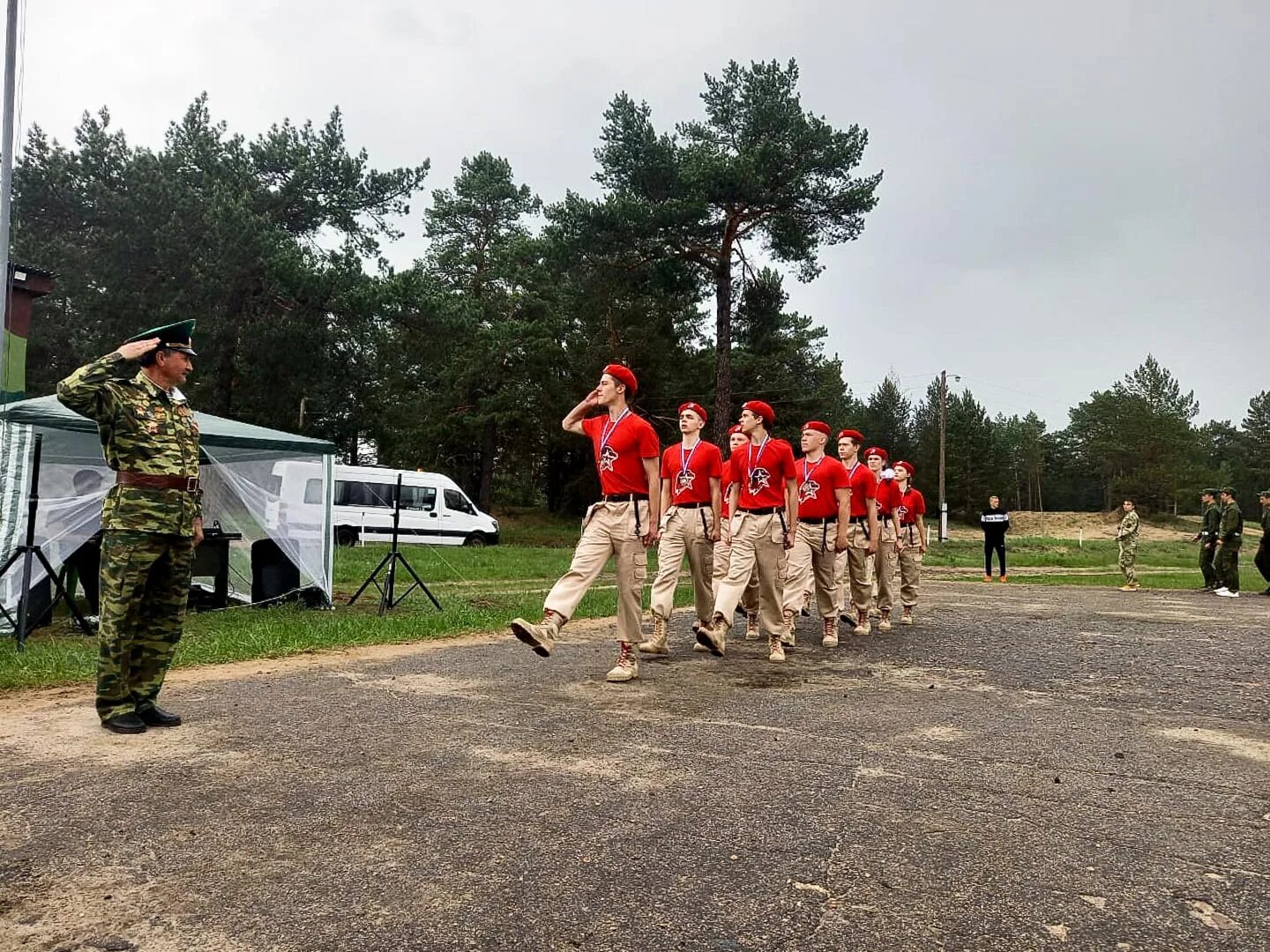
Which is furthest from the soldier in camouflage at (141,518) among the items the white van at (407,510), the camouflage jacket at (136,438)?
the white van at (407,510)

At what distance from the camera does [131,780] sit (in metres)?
3.68

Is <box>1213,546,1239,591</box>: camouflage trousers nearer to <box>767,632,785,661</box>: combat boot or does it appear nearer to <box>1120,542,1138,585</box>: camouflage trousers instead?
<box>1120,542,1138,585</box>: camouflage trousers

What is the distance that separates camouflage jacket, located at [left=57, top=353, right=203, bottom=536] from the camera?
4.45m

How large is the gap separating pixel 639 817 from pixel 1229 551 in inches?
620

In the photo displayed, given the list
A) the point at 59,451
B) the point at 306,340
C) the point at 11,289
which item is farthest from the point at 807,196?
the point at 59,451

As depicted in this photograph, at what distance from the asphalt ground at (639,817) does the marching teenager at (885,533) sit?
3.75 meters

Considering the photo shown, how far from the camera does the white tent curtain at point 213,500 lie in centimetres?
871

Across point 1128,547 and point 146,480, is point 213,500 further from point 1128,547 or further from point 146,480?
point 1128,547

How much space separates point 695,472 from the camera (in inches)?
299

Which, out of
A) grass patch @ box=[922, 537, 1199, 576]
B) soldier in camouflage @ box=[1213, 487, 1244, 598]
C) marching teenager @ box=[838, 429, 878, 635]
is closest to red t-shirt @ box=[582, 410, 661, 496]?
marching teenager @ box=[838, 429, 878, 635]

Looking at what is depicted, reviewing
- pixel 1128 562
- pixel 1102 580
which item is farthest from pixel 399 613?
pixel 1102 580

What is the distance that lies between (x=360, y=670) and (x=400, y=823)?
3485 millimetres

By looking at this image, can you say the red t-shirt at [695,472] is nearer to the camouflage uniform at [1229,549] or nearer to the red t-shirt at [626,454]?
the red t-shirt at [626,454]

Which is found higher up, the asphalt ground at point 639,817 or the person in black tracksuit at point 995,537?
the person in black tracksuit at point 995,537
